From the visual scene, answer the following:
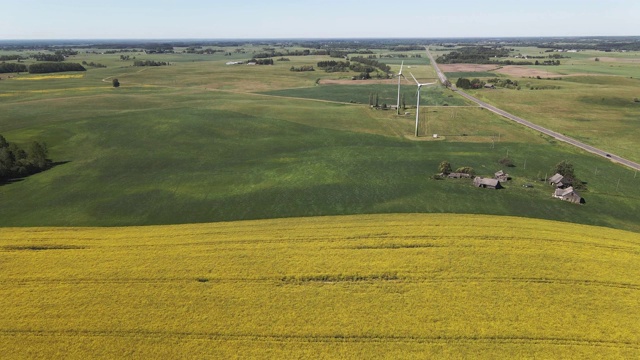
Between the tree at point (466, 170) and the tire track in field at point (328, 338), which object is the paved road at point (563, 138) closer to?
the tree at point (466, 170)

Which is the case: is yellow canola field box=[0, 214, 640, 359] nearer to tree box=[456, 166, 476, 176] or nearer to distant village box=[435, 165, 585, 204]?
distant village box=[435, 165, 585, 204]

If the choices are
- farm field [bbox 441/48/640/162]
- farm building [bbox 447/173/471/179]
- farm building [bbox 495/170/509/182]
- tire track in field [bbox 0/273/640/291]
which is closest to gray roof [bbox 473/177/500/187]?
farm building [bbox 447/173/471/179]

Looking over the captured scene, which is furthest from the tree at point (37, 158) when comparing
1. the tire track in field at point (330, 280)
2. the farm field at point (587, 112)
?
the farm field at point (587, 112)

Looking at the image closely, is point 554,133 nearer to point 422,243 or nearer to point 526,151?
point 526,151

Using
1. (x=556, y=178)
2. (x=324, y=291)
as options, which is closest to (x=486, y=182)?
(x=556, y=178)

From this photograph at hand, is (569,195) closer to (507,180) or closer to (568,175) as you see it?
(568,175)

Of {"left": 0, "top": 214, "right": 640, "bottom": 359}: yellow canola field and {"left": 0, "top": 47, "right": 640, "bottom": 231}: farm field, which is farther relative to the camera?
{"left": 0, "top": 47, "right": 640, "bottom": 231}: farm field
